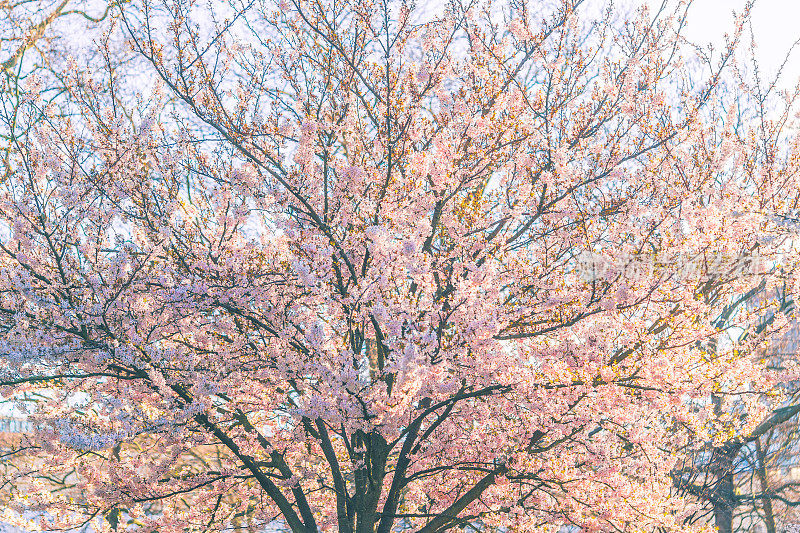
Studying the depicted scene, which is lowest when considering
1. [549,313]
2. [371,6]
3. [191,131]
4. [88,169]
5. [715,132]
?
[549,313]

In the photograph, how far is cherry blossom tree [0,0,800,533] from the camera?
618cm

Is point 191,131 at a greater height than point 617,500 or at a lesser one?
greater

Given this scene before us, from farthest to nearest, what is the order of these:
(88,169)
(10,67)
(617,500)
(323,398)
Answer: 1. (10,67)
2. (617,500)
3. (88,169)
4. (323,398)

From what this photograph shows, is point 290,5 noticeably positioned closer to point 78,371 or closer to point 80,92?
point 80,92

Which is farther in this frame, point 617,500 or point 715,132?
point 715,132

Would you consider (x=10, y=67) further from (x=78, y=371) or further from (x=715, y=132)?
(x=715, y=132)

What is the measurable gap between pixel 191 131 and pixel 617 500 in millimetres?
6622

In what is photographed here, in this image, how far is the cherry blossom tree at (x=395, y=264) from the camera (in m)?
6.18

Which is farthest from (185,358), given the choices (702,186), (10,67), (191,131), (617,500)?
(10,67)

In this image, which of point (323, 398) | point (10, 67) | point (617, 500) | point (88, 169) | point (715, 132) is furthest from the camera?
point (10, 67)

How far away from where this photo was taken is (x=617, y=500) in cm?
738

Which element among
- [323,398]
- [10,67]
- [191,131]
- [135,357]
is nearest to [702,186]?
[323,398]

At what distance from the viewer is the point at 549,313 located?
22.2 ft

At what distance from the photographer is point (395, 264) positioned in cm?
615
